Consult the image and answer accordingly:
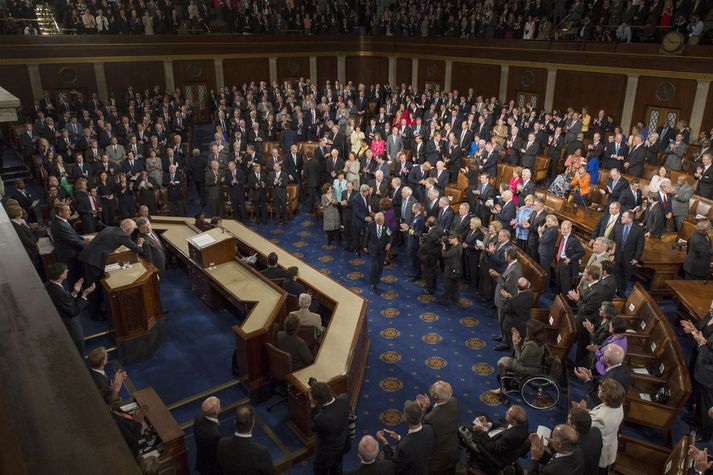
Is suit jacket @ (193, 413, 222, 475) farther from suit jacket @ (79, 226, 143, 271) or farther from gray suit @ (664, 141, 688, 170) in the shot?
gray suit @ (664, 141, 688, 170)

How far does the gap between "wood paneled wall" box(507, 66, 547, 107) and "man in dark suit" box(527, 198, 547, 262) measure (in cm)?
1114

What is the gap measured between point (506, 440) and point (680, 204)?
7.33 meters

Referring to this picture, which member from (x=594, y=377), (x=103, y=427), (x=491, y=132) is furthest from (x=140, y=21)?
(x=103, y=427)

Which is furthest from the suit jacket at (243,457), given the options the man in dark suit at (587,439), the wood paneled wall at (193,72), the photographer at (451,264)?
the wood paneled wall at (193,72)

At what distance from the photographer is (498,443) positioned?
4.77 meters

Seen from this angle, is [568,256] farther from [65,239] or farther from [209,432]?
[65,239]

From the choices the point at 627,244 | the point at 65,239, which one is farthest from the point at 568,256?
the point at 65,239

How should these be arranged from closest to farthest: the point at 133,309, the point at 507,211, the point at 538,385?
the point at 538,385 < the point at 133,309 < the point at 507,211

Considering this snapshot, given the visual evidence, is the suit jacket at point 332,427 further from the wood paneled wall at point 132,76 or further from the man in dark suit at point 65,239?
the wood paneled wall at point 132,76

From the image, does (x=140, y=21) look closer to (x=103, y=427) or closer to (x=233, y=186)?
(x=233, y=186)

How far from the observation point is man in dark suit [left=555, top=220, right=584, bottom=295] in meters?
8.45

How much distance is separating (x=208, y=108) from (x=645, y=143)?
1657 centimetres

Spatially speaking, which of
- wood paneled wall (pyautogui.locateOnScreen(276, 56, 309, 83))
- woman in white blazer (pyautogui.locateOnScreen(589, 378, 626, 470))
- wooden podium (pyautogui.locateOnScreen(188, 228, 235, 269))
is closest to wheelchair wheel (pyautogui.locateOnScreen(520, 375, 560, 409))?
woman in white blazer (pyautogui.locateOnScreen(589, 378, 626, 470))

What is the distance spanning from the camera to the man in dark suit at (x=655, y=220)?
9.27m
